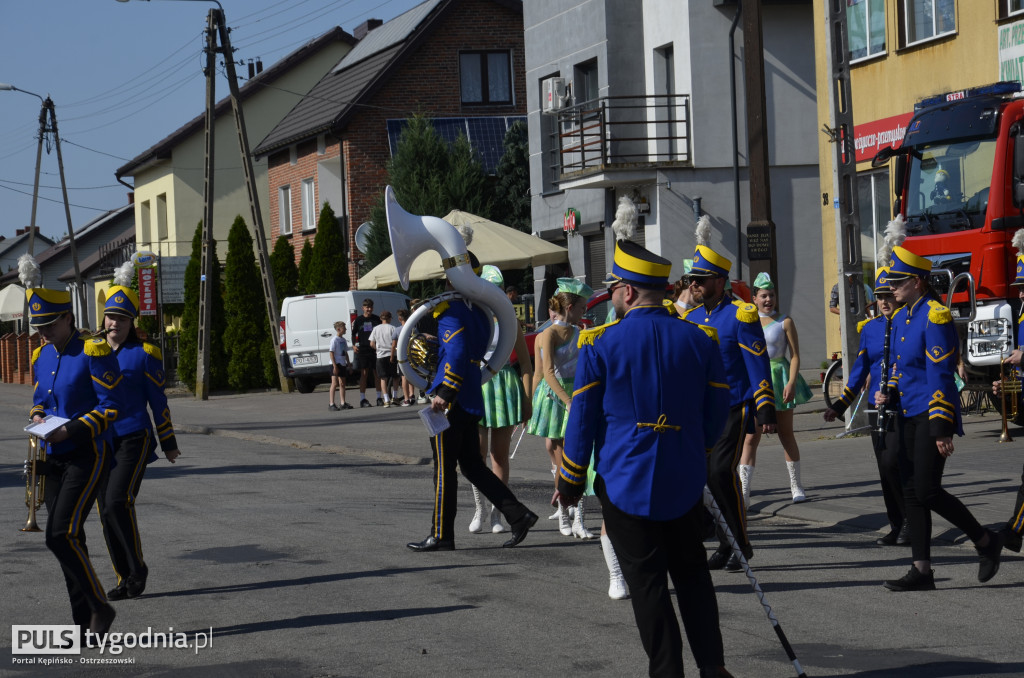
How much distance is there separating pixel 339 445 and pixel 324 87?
91.7 feet

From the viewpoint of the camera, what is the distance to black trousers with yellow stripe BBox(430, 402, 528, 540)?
354 inches

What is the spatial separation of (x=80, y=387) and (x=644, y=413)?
128 inches

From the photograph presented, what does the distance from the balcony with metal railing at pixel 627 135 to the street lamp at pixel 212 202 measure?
6.69 m

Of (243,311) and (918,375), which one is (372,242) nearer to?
(243,311)

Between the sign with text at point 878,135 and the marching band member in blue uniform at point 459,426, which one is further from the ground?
the sign with text at point 878,135

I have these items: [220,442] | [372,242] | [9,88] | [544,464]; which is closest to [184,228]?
[9,88]

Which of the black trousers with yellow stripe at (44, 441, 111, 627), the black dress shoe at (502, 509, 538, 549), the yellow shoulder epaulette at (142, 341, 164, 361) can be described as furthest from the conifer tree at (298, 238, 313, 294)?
the black trousers with yellow stripe at (44, 441, 111, 627)

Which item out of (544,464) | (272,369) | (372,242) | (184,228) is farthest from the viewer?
(184,228)

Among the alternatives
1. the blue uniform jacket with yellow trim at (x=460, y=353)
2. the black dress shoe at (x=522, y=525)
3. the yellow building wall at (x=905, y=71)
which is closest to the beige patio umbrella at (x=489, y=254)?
the yellow building wall at (x=905, y=71)

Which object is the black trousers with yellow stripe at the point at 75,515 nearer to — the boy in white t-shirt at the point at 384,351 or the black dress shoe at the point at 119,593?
the black dress shoe at the point at 119,593

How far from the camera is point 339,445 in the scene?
57.4 ft

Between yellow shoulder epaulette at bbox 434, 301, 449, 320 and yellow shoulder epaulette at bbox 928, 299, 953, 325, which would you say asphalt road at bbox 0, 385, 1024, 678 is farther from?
yellow shoulder epaulette at bbox 434, 301, 449, 320

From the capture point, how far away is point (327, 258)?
114ft

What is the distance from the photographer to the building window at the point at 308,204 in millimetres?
41469
